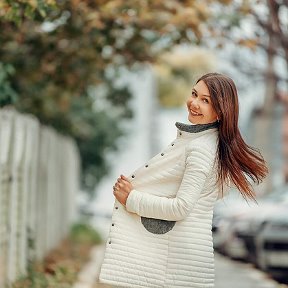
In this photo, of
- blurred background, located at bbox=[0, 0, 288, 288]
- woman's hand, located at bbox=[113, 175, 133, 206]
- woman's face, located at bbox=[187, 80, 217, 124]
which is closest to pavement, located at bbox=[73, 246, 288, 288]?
blurred background, located at bbox=[0, 0, 288, 288]

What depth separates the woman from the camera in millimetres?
4602

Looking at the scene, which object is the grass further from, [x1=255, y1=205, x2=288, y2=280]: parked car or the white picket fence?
[x1=255, y1=205, x2=288, y2=280]: parked car

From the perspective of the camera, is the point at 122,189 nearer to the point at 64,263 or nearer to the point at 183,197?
the point at 183,197

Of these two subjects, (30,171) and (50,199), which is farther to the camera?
(50,199)

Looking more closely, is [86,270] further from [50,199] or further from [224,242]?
[224,242]

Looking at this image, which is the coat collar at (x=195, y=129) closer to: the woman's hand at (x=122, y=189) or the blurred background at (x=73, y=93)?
the woman's hand at (x=122, y=189)

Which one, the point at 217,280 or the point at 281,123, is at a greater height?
the point at 281,123

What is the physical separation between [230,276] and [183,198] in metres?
9.76

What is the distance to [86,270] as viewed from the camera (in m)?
14.0

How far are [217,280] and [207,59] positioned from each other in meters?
34.3

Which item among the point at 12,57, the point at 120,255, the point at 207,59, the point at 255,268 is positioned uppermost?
the point at 207,59

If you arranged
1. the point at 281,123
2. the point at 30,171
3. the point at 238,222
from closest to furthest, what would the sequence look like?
1. the point at 30,171
2. the point at 238,222
3. the point at 281,123

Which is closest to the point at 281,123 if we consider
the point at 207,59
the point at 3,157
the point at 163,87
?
the point at 163,87

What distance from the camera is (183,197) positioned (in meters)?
4.55
